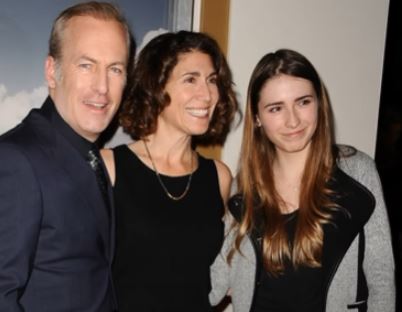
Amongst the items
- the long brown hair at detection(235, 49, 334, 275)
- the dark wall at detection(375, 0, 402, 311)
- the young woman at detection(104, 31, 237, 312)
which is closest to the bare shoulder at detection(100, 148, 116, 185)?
the young woman at detection(104, 31, 237, 312)

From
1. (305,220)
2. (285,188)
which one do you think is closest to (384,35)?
(285,188)

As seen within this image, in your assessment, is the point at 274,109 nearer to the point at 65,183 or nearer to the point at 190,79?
the point at 190,79

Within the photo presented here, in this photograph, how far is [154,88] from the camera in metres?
1.97

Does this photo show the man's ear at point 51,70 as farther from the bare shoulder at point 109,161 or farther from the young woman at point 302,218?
the young woman at point 302,218

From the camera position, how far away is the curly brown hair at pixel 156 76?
6.44 ft

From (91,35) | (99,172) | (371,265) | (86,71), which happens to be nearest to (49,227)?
(99,172)

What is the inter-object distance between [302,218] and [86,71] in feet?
3.48

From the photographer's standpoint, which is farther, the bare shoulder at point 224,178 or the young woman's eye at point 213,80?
the bare shoulder at point 224,178

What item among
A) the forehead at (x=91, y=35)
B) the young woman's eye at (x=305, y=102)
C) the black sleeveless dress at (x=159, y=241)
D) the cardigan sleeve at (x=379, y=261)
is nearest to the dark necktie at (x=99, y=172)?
the black sleeveless dress at (x=159, y=241)

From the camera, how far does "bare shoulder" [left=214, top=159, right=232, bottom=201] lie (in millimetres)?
2182

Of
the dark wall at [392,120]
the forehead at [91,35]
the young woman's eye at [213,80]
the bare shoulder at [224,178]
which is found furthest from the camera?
the dark wall at [392,120]

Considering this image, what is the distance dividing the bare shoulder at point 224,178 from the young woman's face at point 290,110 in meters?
0.39

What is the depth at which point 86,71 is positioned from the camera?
1.47 meters

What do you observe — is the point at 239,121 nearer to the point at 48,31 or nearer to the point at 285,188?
the point at 285,188
